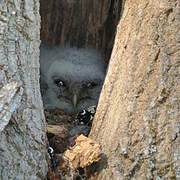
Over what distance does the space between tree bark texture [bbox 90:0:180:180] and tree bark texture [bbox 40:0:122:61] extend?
1058mm

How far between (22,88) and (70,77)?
1.46m

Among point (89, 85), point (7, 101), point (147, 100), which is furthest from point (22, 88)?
point (89, 85)

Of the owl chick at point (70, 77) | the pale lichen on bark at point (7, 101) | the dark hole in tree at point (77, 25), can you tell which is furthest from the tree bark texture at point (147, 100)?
the owl chick at point (70, 77)

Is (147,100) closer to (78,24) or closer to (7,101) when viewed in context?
(7,101)

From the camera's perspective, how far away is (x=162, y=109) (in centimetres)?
150

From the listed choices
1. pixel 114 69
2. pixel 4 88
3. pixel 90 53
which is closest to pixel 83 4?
pixel 90 53

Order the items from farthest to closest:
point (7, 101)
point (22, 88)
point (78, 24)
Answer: point (78, 24) < point (22, 88) < point (7, 101)

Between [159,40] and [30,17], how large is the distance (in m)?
0.54

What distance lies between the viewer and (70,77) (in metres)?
2.90

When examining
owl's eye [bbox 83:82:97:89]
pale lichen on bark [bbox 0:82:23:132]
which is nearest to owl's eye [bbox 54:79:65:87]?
owl's eye [bbox 83:82:97:89]

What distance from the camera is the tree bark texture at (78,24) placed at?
2.74 meters

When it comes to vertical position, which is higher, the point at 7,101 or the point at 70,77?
the point at 7,101

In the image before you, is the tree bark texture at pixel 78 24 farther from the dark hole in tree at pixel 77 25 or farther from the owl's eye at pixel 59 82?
the owl's eye at pixel 59 82

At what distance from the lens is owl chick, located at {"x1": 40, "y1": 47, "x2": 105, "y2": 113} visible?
284cm
